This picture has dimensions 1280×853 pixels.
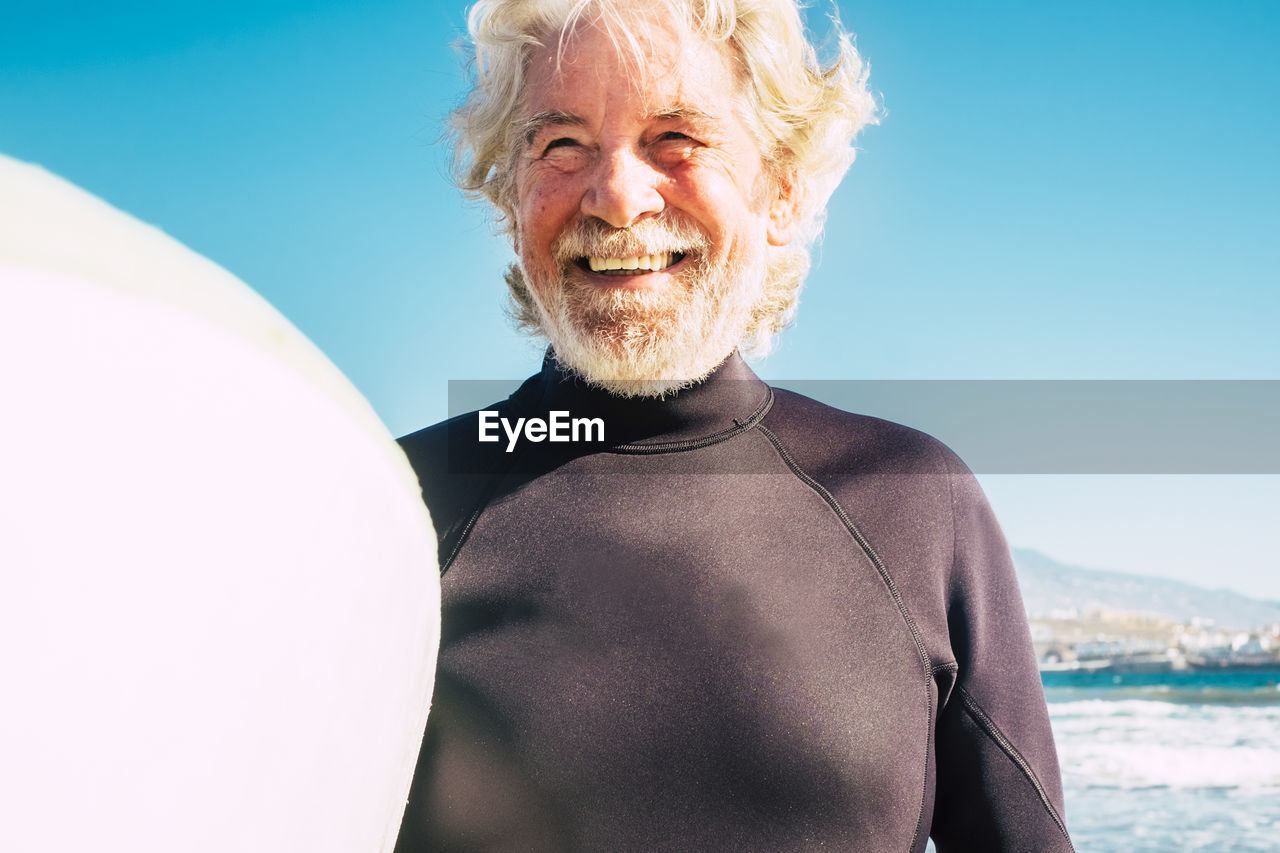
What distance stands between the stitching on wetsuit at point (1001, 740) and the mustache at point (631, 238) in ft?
2.48

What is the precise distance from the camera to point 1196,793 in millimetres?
10406

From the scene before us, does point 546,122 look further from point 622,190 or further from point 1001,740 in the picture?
point 1001,740

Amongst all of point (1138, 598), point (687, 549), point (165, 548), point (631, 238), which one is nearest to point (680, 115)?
point (631, 238)

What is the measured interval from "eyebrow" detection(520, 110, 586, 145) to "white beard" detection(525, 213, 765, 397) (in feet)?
0.49

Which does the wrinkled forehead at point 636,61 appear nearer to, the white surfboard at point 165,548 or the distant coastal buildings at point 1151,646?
the white surfboard at point 165,548

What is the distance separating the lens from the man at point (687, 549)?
121 cm

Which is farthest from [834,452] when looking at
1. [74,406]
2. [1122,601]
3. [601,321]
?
[1122,601]

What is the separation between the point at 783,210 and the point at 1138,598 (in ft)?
166

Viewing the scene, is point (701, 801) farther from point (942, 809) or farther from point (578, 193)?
point (578, 193)

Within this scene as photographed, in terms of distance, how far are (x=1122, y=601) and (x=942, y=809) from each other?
160 ft

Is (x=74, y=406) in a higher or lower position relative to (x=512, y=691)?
higher

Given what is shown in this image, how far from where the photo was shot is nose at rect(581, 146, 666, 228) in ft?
4.31

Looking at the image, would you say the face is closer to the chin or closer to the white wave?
the chin

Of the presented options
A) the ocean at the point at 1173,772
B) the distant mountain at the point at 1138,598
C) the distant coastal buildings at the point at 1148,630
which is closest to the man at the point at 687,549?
the ocean at the point at 1173,772
